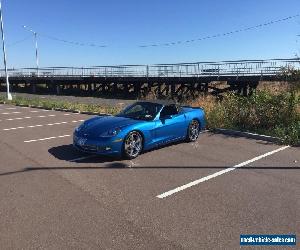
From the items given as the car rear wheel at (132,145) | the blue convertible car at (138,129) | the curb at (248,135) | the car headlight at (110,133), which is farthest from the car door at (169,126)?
the curb at (248,135)

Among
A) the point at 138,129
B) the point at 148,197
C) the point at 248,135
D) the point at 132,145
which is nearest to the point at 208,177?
the point at 148,197

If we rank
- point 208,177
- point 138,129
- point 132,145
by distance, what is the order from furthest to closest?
point 138,129
point 132,145
point 208,177

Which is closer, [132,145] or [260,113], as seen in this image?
[132,145]

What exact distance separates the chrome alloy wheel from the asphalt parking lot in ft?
2.28

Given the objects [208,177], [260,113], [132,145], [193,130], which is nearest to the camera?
[208,177]

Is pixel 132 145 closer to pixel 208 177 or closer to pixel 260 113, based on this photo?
pixel 208 177

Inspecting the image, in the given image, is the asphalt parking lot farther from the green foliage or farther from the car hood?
the green foliage

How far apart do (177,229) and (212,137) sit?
21.7 feet

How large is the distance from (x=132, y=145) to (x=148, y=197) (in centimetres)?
259

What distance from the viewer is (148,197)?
5.89 m

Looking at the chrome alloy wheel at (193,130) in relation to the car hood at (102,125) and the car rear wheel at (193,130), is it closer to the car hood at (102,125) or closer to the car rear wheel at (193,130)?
the car rear wheel at (193,130)

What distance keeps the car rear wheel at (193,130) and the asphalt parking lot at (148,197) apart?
26.0 inches

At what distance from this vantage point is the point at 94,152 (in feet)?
26.6

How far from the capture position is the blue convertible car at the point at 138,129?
8.09 meters
